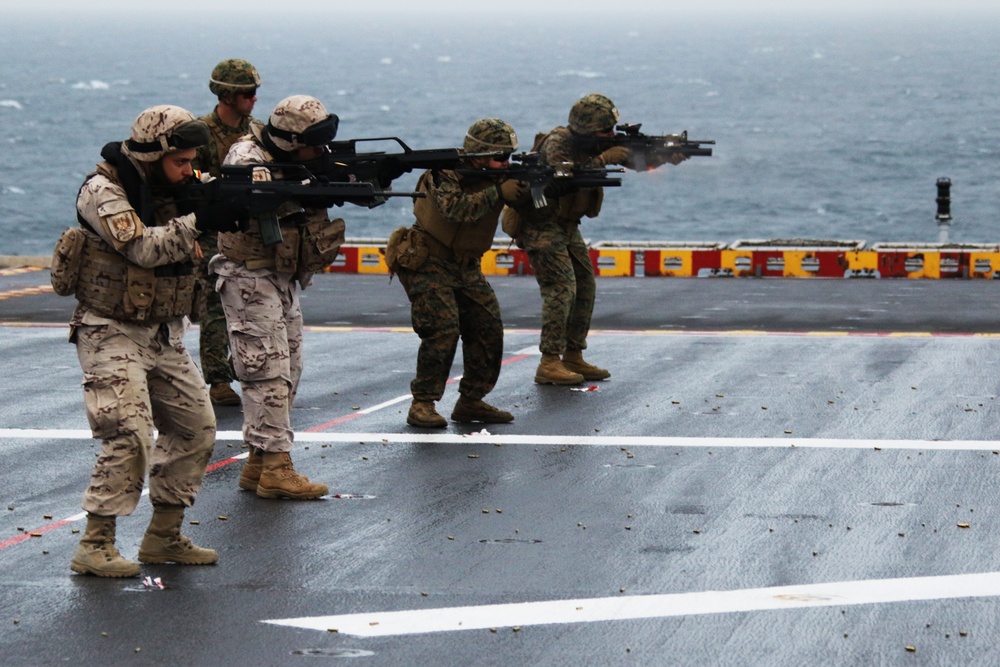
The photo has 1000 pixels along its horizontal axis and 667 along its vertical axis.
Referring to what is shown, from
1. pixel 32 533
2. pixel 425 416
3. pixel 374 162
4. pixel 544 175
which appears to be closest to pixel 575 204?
pixel 544 175

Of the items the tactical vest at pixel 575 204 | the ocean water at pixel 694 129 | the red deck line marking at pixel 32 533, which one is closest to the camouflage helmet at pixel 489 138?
the tactical vest at pixel 575 204

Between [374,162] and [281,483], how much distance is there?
2235mm

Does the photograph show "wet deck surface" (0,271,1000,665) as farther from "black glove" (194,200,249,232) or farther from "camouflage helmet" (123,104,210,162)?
"camouflage helmet" (123,104,210,162)

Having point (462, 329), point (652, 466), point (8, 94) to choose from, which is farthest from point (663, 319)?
point (8, 94)

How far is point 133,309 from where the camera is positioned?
7664mm

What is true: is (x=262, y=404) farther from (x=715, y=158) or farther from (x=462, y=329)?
(x=715, y=158)

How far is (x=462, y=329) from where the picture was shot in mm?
11820

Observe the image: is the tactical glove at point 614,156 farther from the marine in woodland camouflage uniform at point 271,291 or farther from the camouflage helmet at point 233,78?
the marine in woodland camouflage uniform at point 271,291

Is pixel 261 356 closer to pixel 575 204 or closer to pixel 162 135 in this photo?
pixel 162 135

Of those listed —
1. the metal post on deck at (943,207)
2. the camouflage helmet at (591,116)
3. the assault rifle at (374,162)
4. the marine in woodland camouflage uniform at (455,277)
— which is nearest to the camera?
the assault rifle at (374,162)

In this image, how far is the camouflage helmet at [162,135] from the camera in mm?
7637

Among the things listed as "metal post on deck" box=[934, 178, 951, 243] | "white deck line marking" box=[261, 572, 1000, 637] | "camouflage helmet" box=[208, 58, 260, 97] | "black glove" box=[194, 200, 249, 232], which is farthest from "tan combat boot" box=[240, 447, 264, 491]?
"metal post on deck" box=[934, 178, 951, 243]

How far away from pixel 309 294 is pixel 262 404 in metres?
12.3

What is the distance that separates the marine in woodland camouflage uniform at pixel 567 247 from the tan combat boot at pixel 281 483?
426 cm
